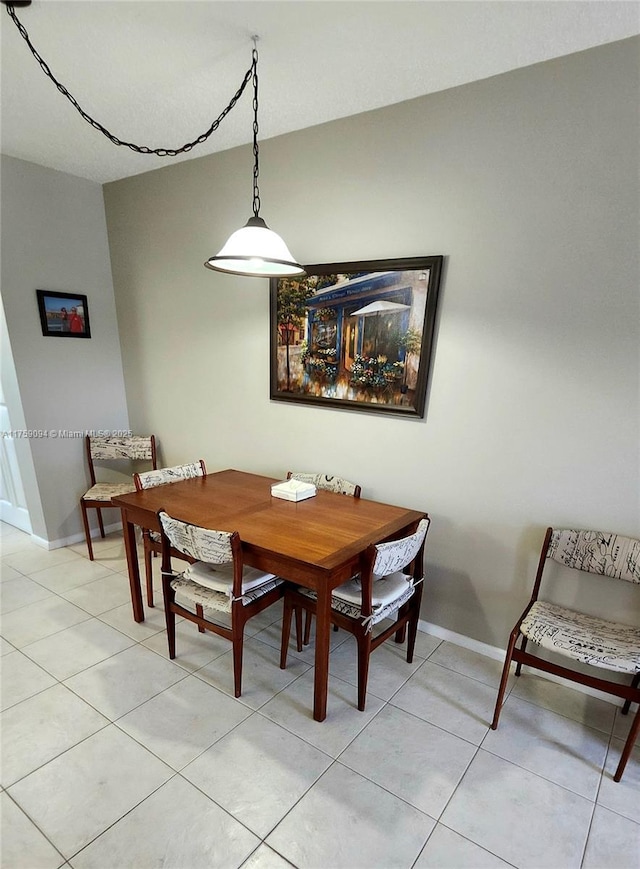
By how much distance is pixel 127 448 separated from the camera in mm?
3379

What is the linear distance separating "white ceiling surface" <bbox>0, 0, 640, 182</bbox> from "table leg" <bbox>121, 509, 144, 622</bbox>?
6.78 ft

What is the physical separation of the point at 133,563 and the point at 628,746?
7.66ft

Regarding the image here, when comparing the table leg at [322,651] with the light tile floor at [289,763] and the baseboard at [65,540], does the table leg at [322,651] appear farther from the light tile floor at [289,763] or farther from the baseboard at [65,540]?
the baseboard at [65,540]

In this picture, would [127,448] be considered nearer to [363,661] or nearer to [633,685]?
[363,661]

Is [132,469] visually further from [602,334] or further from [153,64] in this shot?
[602,334]

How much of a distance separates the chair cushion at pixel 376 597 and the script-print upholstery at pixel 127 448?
2.02 m

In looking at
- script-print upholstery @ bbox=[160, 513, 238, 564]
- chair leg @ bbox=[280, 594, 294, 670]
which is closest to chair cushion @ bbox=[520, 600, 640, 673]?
chair leg @ bbox=[280, 594, 294, 670]

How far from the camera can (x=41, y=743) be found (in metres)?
1.65

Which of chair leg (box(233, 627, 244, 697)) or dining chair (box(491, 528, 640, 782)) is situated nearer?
dining chair (box(491, 528, 640, 782))

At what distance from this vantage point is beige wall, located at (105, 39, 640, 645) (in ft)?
5.51

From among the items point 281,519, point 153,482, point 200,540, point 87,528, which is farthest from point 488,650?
point 87,528

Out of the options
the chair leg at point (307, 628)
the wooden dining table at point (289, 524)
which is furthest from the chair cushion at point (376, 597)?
the chair leg at point (307, 628)

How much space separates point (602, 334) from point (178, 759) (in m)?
2.37

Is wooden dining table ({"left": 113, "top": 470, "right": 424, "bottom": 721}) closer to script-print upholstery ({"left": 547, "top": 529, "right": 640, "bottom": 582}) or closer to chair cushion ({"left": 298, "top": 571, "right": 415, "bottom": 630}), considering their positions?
chair cushion ({"left": 298, "top": 571, "right": 415, "bottom": 630})
